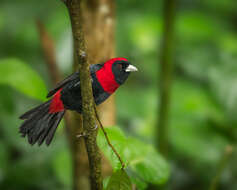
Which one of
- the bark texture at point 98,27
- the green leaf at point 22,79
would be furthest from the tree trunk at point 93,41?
the green leaf at point 22,79

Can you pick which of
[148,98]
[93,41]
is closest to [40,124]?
[93,41]

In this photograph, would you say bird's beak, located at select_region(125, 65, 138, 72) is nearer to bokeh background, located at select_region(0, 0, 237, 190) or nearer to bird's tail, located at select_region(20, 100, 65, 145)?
bird's tail, located at select_region(20, 100, 65, 145)

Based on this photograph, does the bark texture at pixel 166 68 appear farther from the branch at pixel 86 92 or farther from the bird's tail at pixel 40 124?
the branch at pixel 86 92

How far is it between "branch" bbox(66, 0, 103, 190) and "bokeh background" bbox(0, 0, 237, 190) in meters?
0.28

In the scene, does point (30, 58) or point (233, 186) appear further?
point (30, 58)

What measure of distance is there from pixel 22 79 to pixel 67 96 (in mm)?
291

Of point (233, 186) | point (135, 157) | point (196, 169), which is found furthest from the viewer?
point (196, 169)

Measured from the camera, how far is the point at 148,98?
2.68m

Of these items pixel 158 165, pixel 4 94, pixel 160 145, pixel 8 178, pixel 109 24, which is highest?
pixel 109 24

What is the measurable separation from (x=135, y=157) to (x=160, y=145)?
0.86 m

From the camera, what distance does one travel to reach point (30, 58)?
336cm

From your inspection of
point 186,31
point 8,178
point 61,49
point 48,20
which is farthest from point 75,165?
point 48,20

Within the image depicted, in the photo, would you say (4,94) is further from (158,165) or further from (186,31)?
(186,31)

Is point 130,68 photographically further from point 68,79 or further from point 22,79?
point 22,79
